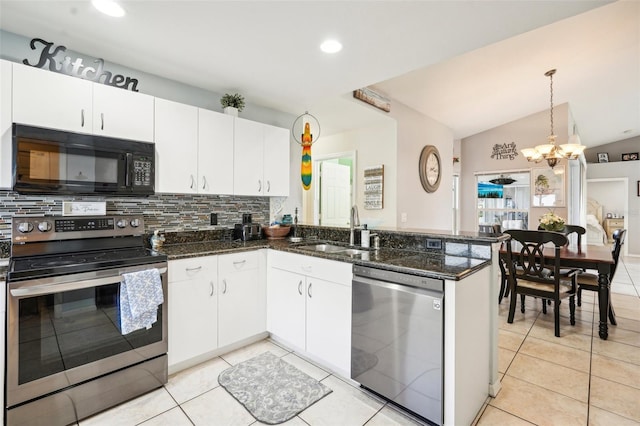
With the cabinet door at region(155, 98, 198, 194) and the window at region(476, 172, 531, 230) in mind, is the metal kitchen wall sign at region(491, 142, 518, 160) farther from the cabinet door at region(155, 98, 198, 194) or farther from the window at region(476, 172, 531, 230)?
the cabinet door at region(155, 98, 198, 194)

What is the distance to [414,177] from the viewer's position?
15.0 ft

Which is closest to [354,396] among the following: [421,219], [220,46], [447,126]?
[220,46]

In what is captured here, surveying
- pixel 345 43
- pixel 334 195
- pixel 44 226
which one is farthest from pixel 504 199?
pixel 44 226

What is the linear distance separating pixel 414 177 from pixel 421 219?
2.33 ft

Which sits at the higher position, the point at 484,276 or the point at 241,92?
the point at 241,92

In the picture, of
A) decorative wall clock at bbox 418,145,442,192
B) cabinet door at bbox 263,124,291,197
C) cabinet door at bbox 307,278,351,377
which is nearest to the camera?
cabinet door at bbox 307,278,351,377

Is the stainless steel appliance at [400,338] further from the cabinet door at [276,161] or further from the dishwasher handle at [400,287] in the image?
the cabinet door at [276,161]

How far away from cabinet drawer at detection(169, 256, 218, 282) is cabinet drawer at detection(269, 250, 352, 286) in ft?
1.72

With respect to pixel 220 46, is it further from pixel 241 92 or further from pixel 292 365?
pixel 292 365

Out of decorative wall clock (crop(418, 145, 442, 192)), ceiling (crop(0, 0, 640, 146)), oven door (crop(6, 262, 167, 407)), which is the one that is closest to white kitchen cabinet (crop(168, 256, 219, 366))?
oven door (crop(6, 262, 167, 407))

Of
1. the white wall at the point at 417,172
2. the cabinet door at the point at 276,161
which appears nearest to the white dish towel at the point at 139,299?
the cabinet door at the point at 276,161

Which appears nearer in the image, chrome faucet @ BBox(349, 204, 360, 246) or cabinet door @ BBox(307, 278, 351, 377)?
cabinet door @ BBox(307, 278, 351, 377)

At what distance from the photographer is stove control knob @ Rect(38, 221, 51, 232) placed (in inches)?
77.6

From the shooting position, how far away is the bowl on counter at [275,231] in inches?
128
